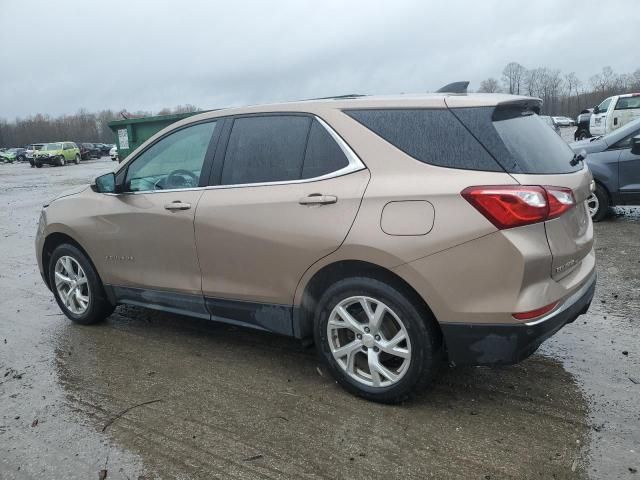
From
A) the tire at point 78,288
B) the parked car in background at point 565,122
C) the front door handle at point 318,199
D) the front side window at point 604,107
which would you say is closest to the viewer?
the front door handle at point 318,199

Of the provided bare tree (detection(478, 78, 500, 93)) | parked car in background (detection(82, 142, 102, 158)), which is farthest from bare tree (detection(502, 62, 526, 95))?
parked car in background (detection(82, 142, 102, 158))

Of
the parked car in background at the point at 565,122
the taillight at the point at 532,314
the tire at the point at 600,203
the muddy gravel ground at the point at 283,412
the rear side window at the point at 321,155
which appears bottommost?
the muddy gravel ground at the point at 283,412

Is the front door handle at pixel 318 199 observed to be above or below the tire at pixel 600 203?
above

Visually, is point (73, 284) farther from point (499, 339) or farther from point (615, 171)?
point (615, 171)

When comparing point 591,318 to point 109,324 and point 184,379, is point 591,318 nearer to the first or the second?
point 184,379

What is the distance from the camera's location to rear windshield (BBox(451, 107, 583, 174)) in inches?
114

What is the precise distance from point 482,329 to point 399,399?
69 cm

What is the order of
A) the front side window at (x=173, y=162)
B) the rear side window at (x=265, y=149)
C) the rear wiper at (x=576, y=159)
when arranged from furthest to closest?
1. the front side window at (x=173, y=162)
2. the rear side window at (x=265, y=149)
3. the rear wiper at (x=576, y=159)

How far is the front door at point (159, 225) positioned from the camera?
3.96 metres

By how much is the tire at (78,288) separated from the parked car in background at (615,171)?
670cm

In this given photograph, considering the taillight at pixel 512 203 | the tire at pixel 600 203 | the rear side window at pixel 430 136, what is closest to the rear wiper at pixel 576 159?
the taillight at pixel 512 203

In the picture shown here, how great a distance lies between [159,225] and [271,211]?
3.49ft

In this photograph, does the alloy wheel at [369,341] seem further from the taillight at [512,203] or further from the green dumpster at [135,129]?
the green dumpster at [135,129]

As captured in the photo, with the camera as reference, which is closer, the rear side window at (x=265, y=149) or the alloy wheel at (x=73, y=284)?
the rear side window at (x=265, y=149)
